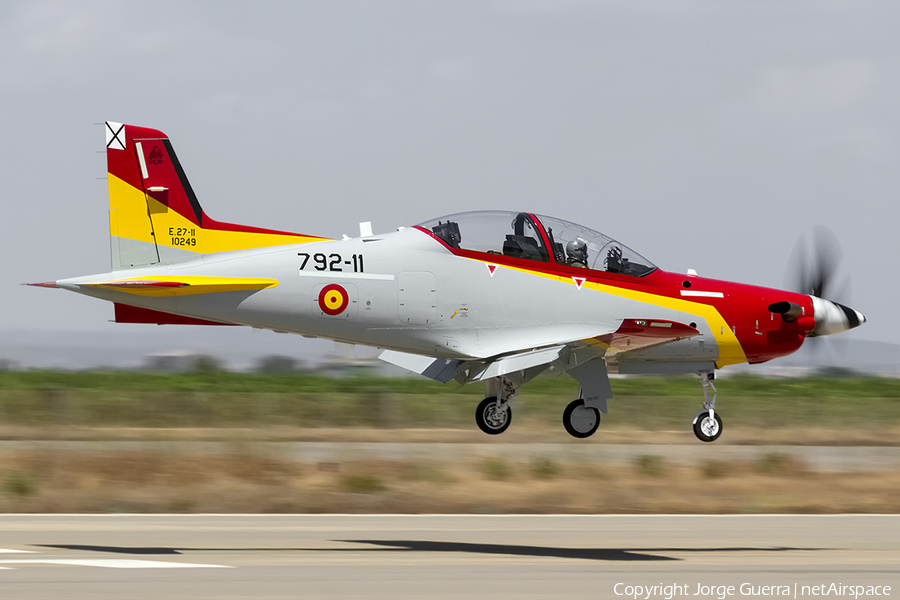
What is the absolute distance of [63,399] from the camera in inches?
1663

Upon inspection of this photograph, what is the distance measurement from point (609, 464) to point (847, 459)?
9.01 m

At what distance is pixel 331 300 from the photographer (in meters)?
17.3

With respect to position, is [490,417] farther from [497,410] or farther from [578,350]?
[578,350]

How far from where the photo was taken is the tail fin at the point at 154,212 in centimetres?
1723

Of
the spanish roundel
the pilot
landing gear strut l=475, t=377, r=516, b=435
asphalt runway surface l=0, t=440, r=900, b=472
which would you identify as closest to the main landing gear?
the pilot

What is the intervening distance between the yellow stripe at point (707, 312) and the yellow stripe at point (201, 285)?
4965 mm

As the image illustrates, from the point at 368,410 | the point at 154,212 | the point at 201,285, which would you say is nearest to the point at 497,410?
the point at 201,285

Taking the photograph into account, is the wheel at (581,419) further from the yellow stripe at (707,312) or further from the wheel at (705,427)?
the yellow stripe at (707,312)

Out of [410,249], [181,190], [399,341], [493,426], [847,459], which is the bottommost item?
[847,459]
